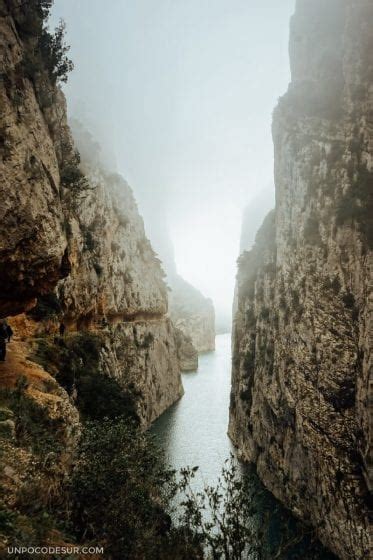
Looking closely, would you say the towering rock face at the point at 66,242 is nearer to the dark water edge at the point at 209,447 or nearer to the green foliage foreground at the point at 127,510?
the dark water edge at the point at 209,447

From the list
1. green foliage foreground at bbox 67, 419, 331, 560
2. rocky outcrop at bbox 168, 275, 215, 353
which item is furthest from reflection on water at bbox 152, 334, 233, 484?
rocky outcrop at bbox 168, 275, 215, 353

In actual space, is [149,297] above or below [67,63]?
below

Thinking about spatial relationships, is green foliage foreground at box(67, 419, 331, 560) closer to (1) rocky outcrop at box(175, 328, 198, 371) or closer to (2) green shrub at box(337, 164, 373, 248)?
(2) green shrub at box(337, 164, 373, 248)

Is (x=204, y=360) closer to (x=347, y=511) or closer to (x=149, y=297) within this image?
(x=149, y=297)

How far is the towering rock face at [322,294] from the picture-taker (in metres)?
19.9

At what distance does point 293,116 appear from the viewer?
29.2 m

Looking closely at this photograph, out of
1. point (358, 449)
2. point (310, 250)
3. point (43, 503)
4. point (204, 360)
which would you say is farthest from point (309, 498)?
point (204, 360)

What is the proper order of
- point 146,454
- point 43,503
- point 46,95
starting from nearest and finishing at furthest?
point 43,503 < point 46,95 < point 146,454

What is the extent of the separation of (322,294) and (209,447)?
23138mm

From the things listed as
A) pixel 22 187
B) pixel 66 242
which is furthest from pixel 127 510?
pixel 22 187

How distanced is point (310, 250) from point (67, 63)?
1757cm

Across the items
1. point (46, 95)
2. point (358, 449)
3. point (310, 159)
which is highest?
point (310, 159)

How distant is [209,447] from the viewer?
38.8 metres

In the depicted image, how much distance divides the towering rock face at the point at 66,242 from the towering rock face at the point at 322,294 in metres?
15.1
